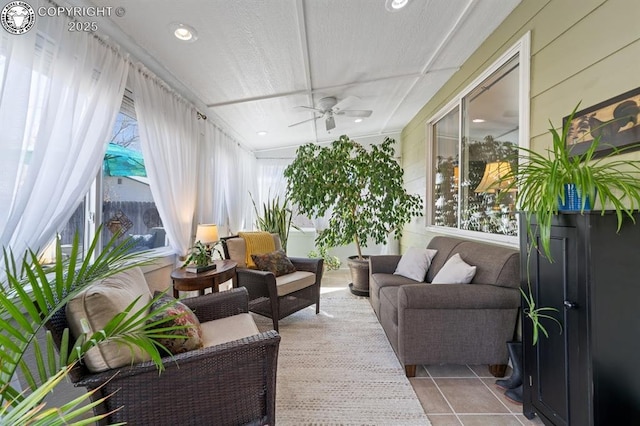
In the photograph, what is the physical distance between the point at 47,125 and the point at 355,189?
300 cm

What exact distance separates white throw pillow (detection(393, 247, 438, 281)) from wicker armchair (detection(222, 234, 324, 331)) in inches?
36.6

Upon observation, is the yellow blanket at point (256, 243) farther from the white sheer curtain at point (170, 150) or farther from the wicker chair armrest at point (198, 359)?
the wicker chair armrest at point (198, 359)

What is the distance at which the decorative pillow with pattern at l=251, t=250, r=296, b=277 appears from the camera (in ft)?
9.87

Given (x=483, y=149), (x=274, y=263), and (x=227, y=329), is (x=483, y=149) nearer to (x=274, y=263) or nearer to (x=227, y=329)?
(x=274, y=263)

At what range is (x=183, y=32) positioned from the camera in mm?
1959

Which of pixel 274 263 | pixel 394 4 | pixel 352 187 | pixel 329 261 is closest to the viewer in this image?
pixel 394 4

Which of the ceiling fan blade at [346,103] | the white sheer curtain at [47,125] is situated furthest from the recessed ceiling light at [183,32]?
the ceiling fan blade at [346,103]

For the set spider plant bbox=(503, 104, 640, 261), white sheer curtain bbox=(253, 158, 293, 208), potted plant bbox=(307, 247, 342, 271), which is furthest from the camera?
white sheer curtain bbox=(253, 158, 293, 208)

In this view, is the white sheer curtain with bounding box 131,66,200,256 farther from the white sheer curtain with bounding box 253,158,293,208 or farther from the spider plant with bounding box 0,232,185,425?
the white sheer curtain with bounding box 253,158,293,208

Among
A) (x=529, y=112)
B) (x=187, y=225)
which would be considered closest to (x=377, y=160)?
(x=529, y=112)

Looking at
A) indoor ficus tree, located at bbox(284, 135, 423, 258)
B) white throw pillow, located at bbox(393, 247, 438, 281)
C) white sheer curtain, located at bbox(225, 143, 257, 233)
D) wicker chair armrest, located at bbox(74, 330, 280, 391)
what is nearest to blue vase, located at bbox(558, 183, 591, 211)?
wicker chair armrest, located at bbox(74, 330, 280, 391)

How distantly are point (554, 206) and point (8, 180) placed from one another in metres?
2.48

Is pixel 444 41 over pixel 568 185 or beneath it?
over

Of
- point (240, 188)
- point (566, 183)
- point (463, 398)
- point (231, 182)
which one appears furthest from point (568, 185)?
point (240, 188)
